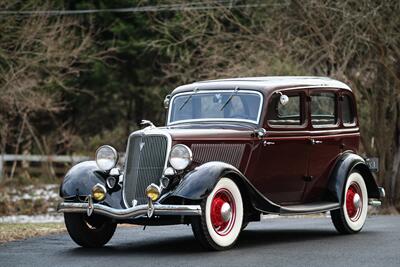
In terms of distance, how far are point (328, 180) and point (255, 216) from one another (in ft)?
5.01

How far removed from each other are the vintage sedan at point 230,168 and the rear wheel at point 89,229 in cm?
1

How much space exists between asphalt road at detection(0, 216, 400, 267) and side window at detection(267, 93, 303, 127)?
1462mm

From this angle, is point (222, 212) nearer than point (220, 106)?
Yes

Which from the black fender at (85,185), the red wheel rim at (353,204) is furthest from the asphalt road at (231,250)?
the black fender at (85,185)

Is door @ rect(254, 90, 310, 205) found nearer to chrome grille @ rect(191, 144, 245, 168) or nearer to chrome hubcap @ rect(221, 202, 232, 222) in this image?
chrome grille @ rect(191, 144, 245, 168)

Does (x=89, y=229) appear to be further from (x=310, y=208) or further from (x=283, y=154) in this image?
(x=310, y=208)

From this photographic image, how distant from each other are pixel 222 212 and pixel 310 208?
5.97 feet

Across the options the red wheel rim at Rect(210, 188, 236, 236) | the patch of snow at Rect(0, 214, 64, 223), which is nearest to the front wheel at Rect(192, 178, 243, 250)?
the red wheel rim at Rect(210, 188, 236, 236)

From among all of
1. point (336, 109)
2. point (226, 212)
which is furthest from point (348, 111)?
point (226, 212)

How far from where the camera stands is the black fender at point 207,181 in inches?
417

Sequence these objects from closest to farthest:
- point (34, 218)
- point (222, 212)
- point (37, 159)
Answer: point (222, 212) → point (34, 218) → point (37, 159)

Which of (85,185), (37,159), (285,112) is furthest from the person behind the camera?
(37,159)

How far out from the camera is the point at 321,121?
13.2 m

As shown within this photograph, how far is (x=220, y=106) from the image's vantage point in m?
12.3
